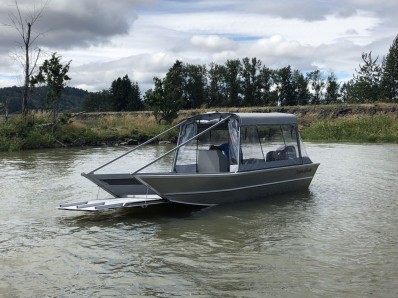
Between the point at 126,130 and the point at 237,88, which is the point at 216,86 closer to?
the point at 237,88

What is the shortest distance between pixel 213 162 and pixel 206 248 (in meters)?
3.93

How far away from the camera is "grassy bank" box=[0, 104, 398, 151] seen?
28656 millimetres

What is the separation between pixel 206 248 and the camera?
7.91 metres

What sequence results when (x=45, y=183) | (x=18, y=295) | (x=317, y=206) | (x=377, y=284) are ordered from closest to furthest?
1. (x=18, y=295)
2. (x=377, y=284)
3. (x=317, y=206)
4. (x=45, y=183)

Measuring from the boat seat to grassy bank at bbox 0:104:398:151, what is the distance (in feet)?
60.6

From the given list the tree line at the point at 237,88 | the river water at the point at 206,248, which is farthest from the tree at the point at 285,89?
the river water at the point at 206,248

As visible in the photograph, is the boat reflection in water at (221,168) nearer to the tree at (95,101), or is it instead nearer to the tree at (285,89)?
the tree at (285,89)

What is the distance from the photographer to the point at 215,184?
10.8m

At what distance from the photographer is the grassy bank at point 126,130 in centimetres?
2866

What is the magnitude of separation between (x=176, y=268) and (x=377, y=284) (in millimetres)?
2852

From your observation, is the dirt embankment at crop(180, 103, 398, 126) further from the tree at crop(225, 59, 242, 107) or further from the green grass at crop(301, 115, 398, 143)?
the tree at crop(225, 59, 242, 107)

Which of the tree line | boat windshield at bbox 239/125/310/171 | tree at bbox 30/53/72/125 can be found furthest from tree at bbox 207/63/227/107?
boat windshield at bbox 239/125/310/171

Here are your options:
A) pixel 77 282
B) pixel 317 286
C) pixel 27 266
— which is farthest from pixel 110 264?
pixel 317 286

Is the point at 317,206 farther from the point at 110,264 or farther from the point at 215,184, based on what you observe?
the point at 110,264
